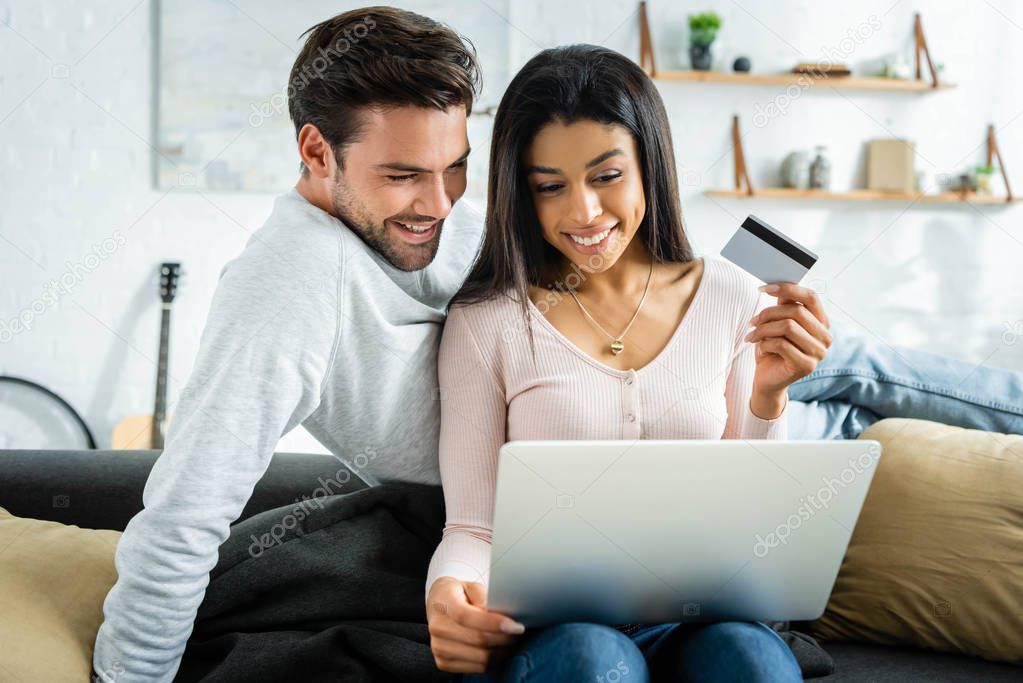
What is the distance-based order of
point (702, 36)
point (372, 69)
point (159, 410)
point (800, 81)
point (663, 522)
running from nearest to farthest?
point (663, 522) → point (372, 69) → point (159, 410) → point (702, 36) → point (800, 81)

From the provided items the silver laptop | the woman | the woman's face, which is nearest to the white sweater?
the woman

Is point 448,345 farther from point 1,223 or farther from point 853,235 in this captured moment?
point 853,235

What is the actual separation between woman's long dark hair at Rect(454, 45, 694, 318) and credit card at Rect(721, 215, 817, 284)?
0.90 feet

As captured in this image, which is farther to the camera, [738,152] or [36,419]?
[738,152]

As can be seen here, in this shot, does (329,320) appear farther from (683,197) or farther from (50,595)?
(683,197)

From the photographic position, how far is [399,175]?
49.4 inches

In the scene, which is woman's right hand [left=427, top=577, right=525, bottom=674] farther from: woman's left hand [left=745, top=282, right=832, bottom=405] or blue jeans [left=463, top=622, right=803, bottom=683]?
woman's left hand [left=745, top=282, right=832, bottom=405]

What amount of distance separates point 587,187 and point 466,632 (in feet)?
2.00

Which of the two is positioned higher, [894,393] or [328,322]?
[328,322]

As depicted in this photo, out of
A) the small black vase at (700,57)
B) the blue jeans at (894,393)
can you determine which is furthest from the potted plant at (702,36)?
the blue jeans at (894,393)

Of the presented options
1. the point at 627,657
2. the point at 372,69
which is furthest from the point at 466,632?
the point at 372,69

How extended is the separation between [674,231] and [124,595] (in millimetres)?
910

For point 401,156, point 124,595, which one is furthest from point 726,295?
point 124,595

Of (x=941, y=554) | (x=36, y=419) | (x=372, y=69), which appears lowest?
(x=36, y=419)
